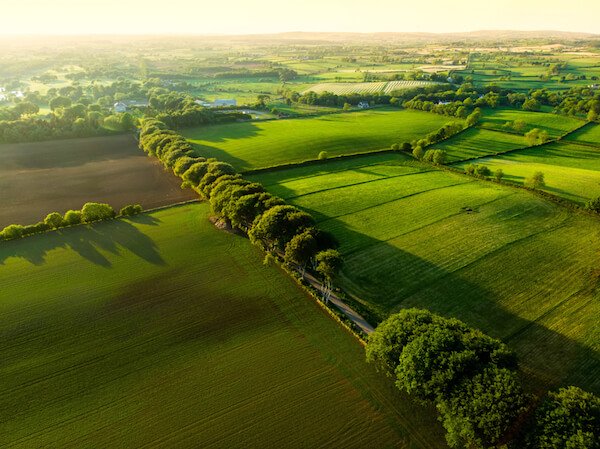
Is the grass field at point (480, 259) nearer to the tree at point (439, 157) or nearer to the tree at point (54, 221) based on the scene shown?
the tree at point (439, 157)

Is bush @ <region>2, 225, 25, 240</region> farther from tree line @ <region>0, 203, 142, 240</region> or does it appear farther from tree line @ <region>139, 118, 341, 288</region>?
tree line @ <region>139, 118, 341, 288</region>

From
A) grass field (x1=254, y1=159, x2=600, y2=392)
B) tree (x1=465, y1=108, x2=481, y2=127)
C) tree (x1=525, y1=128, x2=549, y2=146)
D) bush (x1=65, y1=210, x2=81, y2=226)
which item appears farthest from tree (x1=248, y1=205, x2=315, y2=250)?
tree (x1=465, y1=108, x2=481, y2=127)

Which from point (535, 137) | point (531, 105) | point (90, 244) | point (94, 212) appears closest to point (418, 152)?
point (535, 137)

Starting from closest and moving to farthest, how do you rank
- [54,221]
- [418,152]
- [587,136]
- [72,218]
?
[54,221]
[72,218]
[418,152]
[587,136]

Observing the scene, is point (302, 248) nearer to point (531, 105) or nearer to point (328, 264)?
point (328, 264)

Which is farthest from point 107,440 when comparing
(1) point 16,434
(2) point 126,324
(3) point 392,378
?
(3) point 392,378

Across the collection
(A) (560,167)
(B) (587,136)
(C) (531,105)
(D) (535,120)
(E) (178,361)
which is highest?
(C) (531,105)

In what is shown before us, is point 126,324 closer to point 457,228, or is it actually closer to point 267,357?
point 267,357
